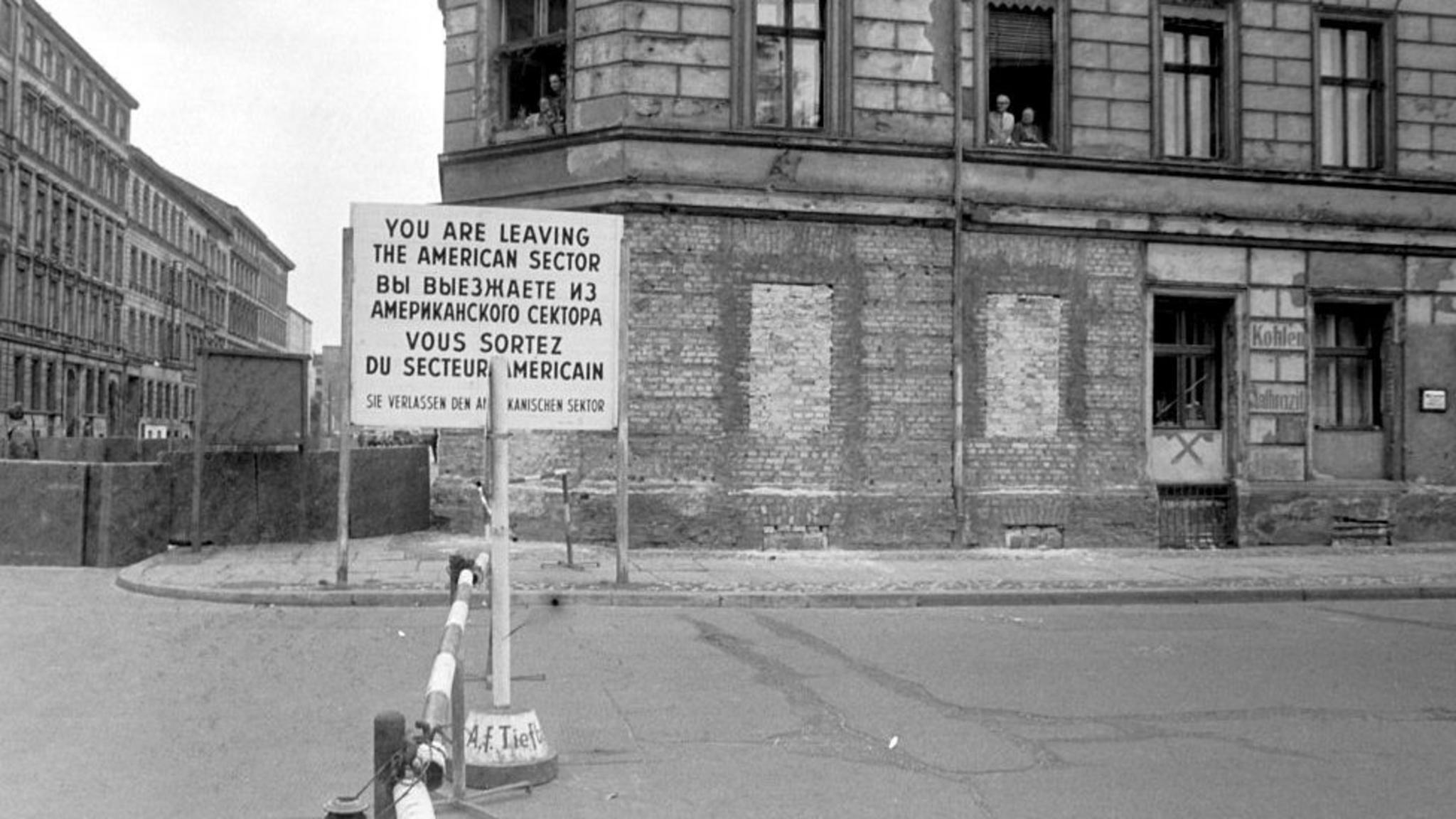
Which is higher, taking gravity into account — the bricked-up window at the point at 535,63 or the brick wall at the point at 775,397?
the bricked-up window at the point at 535,63

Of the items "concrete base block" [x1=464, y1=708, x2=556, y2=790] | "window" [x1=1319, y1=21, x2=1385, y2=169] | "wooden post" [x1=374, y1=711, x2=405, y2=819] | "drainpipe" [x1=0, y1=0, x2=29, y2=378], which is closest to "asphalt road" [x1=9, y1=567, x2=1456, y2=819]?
"concrete base block" [x1=464, y1=708, x2=556, y2=790]

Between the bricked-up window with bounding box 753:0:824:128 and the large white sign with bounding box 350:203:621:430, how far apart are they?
5937mm

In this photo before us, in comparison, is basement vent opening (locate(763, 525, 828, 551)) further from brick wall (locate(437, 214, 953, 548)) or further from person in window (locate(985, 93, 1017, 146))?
person in window (locate(985, 93, 1017, 146))

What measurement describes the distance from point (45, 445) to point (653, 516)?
14.5 m

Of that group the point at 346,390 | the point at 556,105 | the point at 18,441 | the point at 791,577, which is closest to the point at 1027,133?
the point at 556,105

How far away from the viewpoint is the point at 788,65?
16.7 meters

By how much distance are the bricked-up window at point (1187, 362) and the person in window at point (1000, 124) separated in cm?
323

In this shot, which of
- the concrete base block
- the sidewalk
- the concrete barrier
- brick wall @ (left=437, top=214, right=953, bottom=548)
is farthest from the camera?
brick wall @ (left=437, top=214, right=953, bottom=548)

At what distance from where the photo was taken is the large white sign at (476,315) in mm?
10797

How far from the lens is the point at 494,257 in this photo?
35.4 ft

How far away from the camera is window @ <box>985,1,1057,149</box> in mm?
17328

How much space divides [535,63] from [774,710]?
12.2m

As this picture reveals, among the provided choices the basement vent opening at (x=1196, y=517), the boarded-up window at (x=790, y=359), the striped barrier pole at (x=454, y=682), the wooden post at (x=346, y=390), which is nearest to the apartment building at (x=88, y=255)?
the boarded-up window at (x=790, y=359)

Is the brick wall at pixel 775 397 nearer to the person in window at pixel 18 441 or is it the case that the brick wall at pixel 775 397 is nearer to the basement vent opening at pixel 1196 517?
the basement vent opening at pixel 1196 517
